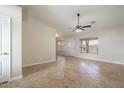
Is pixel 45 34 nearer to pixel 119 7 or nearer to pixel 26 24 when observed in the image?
pixel 26 24

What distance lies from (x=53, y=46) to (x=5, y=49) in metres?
4.12

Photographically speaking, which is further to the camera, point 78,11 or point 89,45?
point 89,45

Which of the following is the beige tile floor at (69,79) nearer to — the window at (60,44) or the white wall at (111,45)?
the white wall at (111,45)

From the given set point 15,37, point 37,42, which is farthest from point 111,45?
point 15,37

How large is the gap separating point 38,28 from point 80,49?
455cm

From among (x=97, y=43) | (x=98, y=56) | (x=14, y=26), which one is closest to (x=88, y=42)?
(x=97, y=43)

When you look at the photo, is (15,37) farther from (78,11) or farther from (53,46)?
(53,46)

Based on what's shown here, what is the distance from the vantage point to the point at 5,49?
9.84 feet

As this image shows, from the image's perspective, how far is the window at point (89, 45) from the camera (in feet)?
24.9

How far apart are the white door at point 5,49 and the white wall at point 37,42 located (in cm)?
218

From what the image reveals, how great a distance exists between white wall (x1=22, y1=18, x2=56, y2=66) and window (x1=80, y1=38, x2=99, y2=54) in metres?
3.07

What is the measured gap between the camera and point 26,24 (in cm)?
532

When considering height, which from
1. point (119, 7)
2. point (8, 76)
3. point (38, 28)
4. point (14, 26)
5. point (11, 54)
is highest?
point (119, 7)

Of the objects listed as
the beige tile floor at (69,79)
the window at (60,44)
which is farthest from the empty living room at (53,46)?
the window at (60,44)
